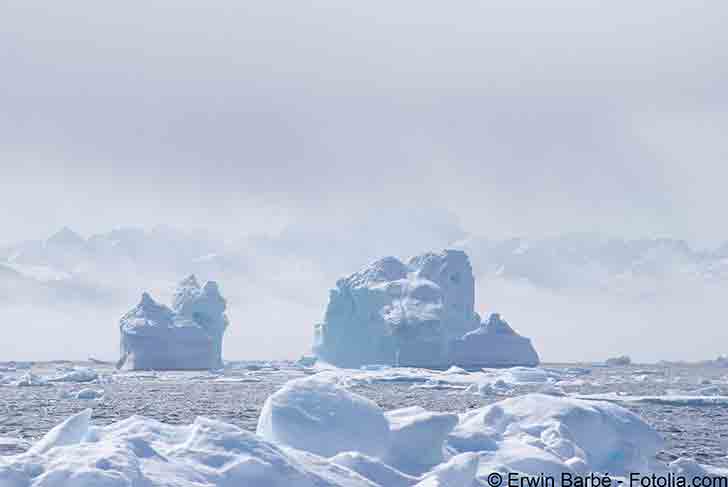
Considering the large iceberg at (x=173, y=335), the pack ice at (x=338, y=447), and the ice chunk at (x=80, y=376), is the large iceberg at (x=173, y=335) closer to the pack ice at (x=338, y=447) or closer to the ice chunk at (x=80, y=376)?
the ice chunk at (x=80, y=376)

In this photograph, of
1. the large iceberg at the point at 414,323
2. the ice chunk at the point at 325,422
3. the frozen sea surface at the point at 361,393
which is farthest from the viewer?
the large iceberg at the point at 414,323

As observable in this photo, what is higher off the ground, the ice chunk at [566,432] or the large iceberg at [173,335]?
the large iceberg at [173,335]

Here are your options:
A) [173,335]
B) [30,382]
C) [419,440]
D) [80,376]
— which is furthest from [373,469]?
[173,335]

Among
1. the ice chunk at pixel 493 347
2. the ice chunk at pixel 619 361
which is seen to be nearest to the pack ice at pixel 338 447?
the ice chunk at pixel 493 347

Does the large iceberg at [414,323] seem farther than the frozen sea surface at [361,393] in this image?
Yes

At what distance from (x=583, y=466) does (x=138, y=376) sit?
59.0m

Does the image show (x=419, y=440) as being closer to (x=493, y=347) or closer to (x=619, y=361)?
(x=493, y=347)

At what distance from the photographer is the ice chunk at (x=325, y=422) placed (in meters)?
14.8

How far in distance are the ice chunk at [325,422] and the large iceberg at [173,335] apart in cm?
5809

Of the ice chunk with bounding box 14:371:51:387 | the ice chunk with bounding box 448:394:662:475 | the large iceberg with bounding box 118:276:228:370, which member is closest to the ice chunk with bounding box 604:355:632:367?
the large iceberg with bounding box 118:276:228:370

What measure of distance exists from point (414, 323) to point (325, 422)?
56987 millimetres

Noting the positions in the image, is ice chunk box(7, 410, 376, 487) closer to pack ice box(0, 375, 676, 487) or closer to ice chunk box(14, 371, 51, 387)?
pack ice box(0, 375, 676, 487)

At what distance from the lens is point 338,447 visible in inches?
581

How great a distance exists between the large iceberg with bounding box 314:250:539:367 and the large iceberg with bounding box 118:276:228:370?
28.6 ft
